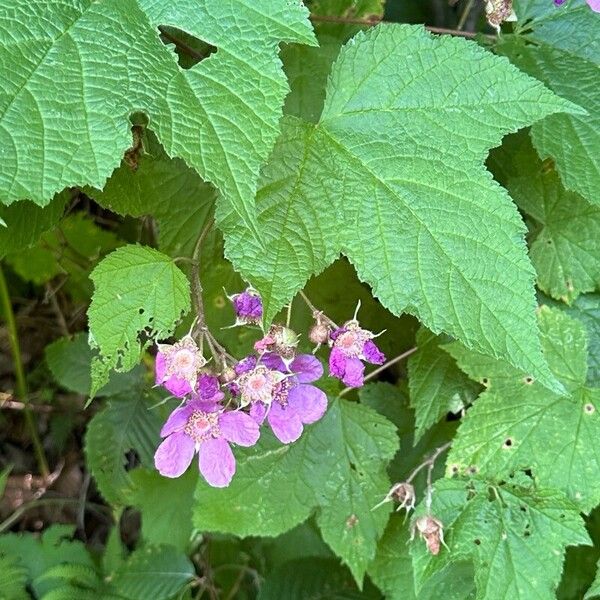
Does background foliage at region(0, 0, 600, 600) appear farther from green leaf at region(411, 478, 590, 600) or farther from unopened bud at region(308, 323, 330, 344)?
unopened bud at region(308, 323, 330, 344)

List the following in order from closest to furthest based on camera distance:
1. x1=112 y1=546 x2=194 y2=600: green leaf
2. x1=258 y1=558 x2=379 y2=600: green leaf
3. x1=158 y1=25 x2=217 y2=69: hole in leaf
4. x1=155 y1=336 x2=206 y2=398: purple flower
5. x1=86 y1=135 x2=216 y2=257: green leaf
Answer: x1=155 y1=336 x2=206 y2=398: purple flower, x1=158 y1=25 x2=217 y2=69: hole in leaf, x1=86 y1=135 x2=216 y2=257: green leaf, x1=258 y1=558 x2=379 y2=600: green leaf, x1=112 y1=546 x2=194 y2=600: green leaf

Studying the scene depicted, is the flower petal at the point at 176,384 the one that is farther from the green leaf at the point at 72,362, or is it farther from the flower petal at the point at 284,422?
the green leaf at the point at 72,362

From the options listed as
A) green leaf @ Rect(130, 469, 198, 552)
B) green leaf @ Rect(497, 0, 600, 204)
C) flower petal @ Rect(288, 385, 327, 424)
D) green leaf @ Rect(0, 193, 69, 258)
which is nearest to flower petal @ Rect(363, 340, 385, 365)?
flower petal @ Rect(288, 385, 327, 424)

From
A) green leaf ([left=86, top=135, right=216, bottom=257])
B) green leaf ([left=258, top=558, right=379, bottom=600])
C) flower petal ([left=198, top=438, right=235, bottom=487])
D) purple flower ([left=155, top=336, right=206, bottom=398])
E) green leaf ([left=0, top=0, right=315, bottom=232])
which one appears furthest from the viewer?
green leaf ([left=258, top=558, right=379, bottom=600])

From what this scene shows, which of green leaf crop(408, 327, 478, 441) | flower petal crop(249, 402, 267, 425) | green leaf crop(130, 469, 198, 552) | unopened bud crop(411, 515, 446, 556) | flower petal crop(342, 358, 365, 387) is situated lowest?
green leaf crop(130, 469, 198, 552)

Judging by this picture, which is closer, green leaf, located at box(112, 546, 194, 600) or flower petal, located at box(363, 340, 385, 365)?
flower petal, located at box(363, 340, 385, 365)

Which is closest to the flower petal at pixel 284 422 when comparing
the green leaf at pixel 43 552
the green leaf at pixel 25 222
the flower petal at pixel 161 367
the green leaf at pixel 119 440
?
the flower petal at pixel 161 367

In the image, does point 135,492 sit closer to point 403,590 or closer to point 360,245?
point 403,590
